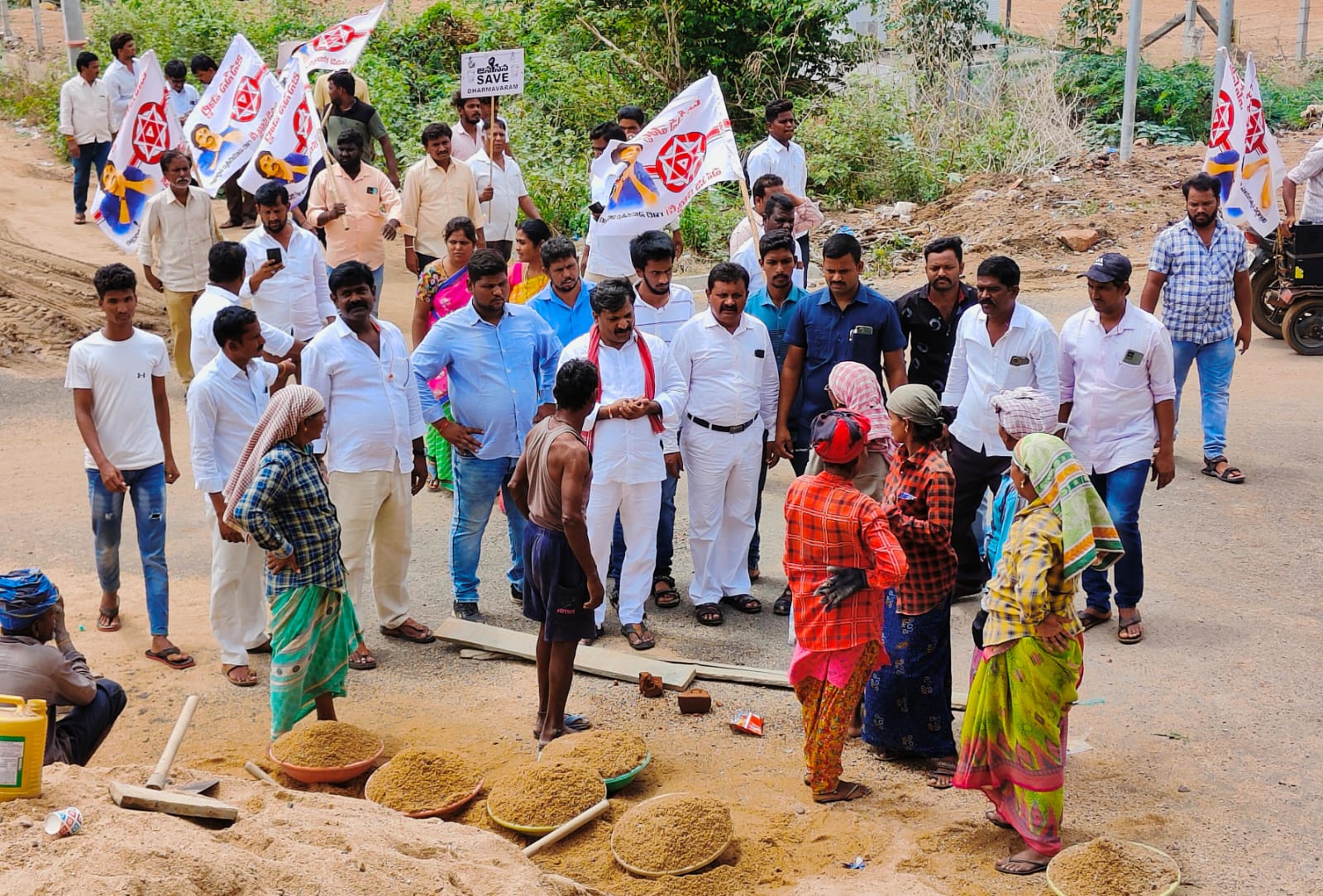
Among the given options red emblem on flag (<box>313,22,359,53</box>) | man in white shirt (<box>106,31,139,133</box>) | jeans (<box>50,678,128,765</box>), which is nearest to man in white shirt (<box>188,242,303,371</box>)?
jeans (<box>50,678,128,765</box>)

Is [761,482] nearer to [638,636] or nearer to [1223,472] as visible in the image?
[638,636]

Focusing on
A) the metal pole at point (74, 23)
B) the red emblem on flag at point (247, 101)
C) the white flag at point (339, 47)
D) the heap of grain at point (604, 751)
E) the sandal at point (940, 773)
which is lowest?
the sandal at point (940, 773)

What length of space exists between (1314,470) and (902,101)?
37.0ft

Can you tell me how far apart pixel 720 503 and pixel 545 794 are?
262 centimetres

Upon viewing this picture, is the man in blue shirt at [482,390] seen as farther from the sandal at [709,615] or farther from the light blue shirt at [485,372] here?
the sandal at [709,615]

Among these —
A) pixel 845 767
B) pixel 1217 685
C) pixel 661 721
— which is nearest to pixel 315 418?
pixel 661 721

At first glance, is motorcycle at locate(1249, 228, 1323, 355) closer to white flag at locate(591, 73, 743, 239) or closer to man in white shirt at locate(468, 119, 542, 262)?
white flag at locate(591, 73, 743, 239)

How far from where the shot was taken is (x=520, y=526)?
7.70 meters

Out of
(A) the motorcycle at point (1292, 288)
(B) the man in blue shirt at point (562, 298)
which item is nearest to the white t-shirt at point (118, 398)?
(B) the man in blue shirt at point (562, 298)

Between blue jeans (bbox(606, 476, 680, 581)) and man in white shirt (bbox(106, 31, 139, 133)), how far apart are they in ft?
36.6

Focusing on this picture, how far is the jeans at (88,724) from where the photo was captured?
5.21m

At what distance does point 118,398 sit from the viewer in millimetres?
7090

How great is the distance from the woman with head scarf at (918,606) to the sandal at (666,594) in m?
2.00

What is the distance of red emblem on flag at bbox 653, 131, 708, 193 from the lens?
9.25 m
